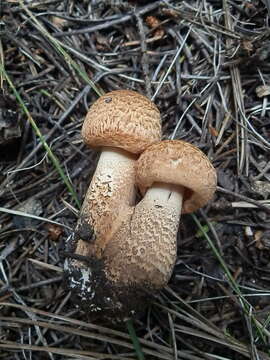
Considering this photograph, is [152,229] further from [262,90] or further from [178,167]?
[262,90]

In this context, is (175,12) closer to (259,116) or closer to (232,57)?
(232,57)

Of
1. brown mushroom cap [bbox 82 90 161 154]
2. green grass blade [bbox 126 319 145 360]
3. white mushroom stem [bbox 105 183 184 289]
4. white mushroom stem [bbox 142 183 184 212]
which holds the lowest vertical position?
green grass blade [bbox 126 319 145 360]

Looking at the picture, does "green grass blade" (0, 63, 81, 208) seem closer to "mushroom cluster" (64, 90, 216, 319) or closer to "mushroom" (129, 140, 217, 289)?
"mushroom cluster" (64, 90, 216, 319)

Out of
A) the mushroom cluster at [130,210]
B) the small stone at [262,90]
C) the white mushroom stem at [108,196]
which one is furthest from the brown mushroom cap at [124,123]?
the small stone at [262,90]

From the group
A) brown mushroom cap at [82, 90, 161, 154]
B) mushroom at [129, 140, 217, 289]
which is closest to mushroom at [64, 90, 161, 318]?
brown mushroom cap at [82, 90, 161, 154]

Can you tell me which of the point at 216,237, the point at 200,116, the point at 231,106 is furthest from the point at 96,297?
the point at 231,106

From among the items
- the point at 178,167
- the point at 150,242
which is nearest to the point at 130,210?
the point at 150,242

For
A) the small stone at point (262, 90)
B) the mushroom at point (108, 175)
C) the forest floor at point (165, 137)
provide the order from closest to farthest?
the mushroom at point (108, 175), the forest floor at point (165, 137), the small stone at point (262, 90)

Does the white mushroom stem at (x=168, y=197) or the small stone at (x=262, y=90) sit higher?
the small stone at (x=262, y=90)

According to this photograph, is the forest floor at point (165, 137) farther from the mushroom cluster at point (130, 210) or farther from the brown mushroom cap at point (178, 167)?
the brown mushroom cap at point (178, 167)
